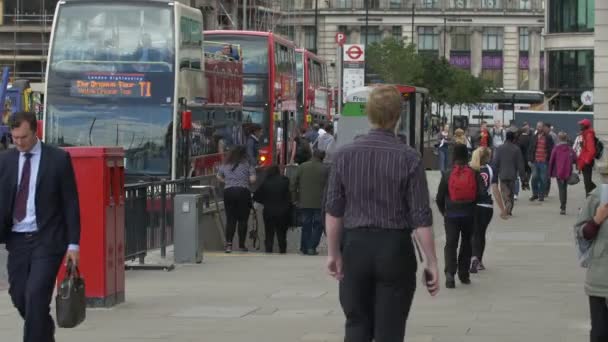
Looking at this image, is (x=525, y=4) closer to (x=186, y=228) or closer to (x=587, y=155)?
(x=587, y=155)

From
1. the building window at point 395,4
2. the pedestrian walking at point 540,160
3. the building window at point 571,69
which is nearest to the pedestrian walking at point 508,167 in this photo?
the pedestrian walking at point 540,160

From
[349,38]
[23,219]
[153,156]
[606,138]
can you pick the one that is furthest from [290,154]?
[349,38]

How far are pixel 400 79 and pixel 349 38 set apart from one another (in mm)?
47383

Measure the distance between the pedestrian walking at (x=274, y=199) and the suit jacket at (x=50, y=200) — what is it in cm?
1325

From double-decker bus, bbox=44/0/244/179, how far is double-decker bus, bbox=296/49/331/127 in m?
20.2

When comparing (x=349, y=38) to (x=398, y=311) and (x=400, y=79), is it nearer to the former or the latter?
(x=400, y=79)

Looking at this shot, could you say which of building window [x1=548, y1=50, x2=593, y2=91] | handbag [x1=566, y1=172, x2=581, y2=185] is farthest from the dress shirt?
building window [x1=548, y1=50, x2=593, y2=91]

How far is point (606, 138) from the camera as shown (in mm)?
44406

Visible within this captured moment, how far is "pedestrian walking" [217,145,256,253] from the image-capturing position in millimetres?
21000

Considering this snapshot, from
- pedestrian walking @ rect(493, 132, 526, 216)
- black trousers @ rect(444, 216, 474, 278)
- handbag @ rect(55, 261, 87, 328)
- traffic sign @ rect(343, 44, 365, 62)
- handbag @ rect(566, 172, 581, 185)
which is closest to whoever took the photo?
handbag @ rect(55, 261, 87, 328)

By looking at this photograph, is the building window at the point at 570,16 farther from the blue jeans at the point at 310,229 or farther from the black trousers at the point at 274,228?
the blue jeans at the point at 310,229

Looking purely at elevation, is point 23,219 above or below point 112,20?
below

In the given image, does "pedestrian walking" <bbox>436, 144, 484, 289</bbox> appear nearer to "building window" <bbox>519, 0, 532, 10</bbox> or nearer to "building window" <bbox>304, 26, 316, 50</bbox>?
"building window" <bbox>304, 26, 316, 50</bbox>

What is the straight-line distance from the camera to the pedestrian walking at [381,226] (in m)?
7.16
